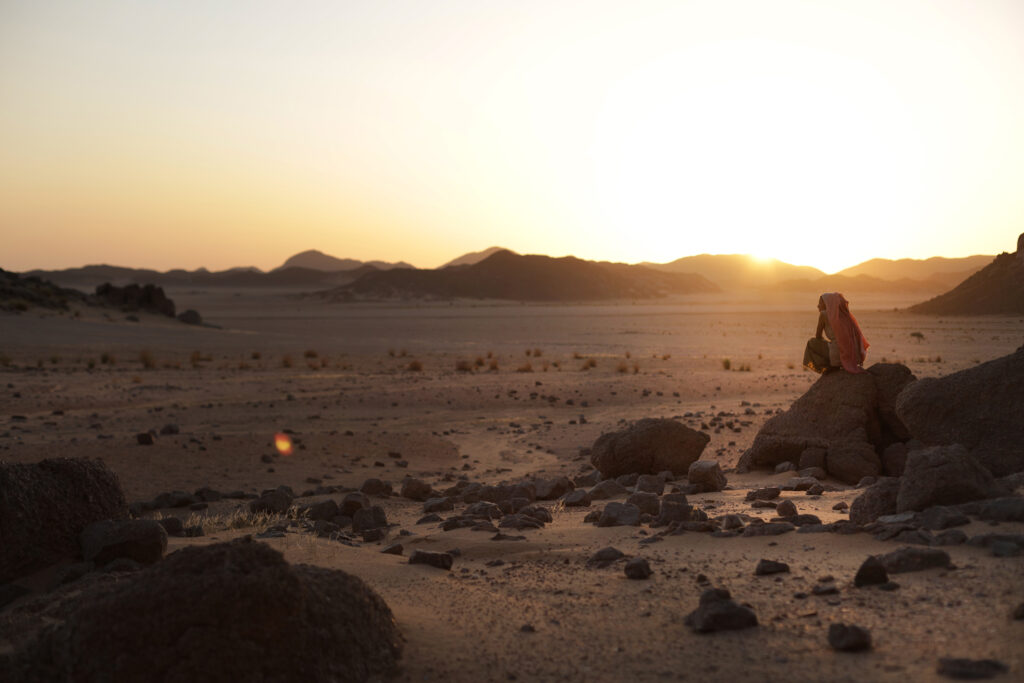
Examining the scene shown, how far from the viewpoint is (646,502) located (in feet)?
24.8

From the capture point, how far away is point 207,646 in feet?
11.6

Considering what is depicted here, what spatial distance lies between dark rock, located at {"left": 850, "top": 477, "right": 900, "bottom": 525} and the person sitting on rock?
4.21 m

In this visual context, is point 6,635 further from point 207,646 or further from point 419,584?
point 419,584

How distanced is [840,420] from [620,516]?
440cm

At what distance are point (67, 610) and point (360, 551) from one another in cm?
230

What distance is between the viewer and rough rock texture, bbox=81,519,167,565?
568 cm

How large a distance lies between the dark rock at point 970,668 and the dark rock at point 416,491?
705 cm

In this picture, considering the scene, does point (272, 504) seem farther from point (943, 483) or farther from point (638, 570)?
point (943, 483)

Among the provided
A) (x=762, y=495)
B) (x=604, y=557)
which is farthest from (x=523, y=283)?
(x=604, y=557)

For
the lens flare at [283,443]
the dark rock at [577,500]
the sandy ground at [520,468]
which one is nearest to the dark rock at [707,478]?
the sandy ground at [520,468]

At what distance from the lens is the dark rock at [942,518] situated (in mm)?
5348

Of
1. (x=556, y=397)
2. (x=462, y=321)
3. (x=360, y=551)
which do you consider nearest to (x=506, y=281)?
(x=462, y=321)

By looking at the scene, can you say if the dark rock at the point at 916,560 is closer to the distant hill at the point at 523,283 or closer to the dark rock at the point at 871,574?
the dark rock at the point at 871,574

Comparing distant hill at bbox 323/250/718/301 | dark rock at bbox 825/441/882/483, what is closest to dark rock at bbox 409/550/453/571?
dark rock at bbox 825/441/882/483
